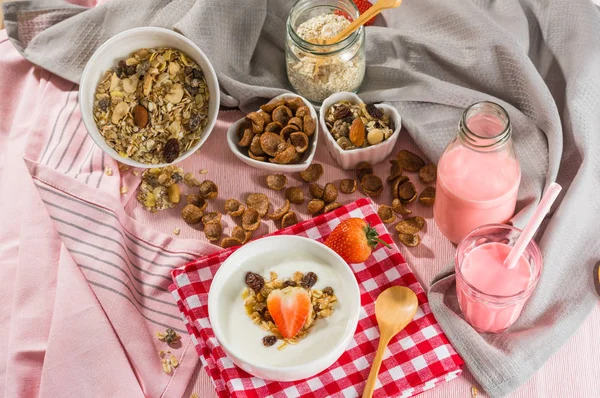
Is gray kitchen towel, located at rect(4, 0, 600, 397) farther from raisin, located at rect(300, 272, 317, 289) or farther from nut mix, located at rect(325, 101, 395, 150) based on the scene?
raisin, located at rect(300, 272, 317, 289)

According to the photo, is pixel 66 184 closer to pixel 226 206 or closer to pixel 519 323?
pixel 226 206

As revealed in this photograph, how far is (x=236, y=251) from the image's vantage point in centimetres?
125

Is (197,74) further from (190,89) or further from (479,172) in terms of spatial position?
(479,172)

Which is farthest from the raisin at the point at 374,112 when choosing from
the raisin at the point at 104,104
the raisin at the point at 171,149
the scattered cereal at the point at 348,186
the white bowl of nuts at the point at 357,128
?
the raisin at the point at 104,104

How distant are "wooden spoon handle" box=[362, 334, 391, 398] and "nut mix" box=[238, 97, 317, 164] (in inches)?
13.9

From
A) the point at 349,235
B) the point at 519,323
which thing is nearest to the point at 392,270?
the point at 349,235

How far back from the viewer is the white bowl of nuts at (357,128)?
4.51 ft

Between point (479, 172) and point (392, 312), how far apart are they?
0.83 feet

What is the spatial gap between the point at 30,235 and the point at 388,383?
64cm

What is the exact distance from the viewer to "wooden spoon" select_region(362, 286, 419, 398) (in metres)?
1.22

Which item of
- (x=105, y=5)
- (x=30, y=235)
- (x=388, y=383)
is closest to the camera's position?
(x=388, y=383)

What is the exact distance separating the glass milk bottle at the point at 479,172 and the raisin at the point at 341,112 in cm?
20

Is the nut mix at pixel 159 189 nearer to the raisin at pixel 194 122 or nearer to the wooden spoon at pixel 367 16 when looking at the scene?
the raisin at pixel 194 122

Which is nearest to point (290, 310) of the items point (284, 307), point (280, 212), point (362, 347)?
point (284, 307)
